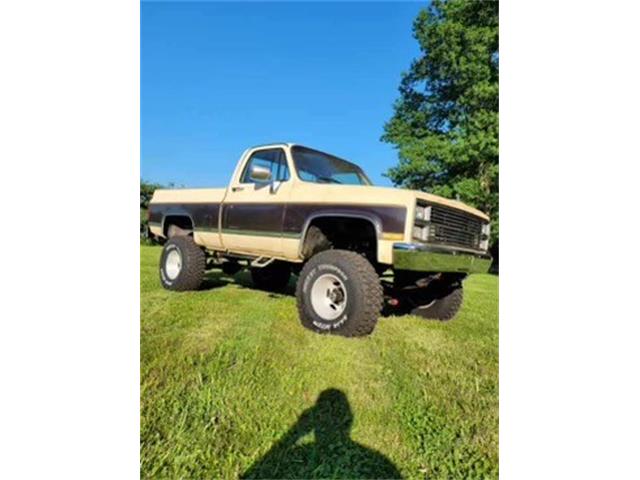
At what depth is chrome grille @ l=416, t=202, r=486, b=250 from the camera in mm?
2197

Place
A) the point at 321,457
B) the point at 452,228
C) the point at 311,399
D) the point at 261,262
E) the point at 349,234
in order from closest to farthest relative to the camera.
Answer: the point at 321,457, the point at 311,399, the point at 452,228, the point at 349,234, the point at 261,262

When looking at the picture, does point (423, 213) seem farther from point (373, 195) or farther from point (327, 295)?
point (327, 295)

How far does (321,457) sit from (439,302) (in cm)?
162

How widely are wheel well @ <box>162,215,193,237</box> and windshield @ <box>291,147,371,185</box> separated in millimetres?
1266

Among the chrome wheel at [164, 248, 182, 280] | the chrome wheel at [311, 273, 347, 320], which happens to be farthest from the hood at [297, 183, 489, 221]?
the chrome wheel at [164, 248, 182, 280]

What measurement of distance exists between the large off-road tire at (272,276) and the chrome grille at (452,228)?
1.15 meters

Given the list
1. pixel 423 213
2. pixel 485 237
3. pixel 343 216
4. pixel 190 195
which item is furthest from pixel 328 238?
pixel 190 195

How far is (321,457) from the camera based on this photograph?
1.39 m
